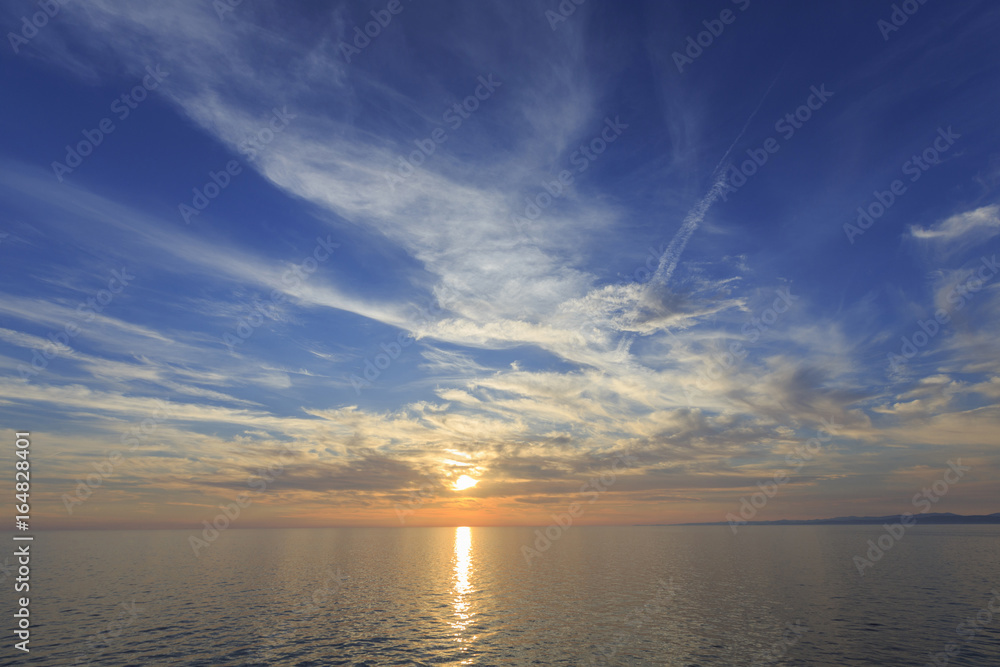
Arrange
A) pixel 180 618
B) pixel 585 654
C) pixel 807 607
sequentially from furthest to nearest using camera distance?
pixel 807 607
pixel 180 618
pixel 585 654

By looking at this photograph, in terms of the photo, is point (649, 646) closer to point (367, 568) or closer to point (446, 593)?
point (446, 593)

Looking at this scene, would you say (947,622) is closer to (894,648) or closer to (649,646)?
(894,648)

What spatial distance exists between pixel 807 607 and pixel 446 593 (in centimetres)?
5982

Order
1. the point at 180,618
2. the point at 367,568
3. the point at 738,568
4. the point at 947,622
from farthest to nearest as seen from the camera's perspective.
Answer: the point at 367,568
the point at 738,568
the point at 180,618
the point at 947,622

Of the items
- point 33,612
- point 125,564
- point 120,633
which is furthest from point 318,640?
point 125,564

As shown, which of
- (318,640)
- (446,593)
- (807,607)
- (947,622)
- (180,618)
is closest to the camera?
(318,640)

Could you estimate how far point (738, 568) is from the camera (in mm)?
125062

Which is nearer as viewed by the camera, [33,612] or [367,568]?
[33,612]

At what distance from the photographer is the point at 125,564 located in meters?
138

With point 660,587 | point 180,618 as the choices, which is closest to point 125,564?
point 180,618

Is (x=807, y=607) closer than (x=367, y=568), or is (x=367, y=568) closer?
(x=807, y=607)

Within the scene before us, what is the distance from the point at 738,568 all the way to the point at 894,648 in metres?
82.9

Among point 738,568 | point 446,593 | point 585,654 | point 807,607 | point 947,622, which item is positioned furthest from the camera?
point 738,568

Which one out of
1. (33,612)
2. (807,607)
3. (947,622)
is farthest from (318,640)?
(947,622)
